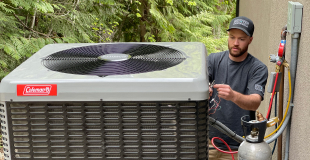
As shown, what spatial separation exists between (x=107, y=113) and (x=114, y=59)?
293 mm

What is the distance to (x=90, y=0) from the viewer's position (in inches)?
242

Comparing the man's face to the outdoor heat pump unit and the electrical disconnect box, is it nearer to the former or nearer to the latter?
the electrical disconnect box

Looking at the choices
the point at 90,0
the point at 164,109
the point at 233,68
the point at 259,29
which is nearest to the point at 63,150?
the point at 164,109

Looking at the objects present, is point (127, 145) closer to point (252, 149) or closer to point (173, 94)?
point (173, 94)

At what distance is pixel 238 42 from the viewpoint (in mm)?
2010

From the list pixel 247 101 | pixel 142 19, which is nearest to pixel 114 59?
pixel 247 101

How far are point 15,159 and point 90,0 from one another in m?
5.33

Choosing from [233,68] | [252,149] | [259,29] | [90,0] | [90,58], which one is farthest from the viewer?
[90,0]

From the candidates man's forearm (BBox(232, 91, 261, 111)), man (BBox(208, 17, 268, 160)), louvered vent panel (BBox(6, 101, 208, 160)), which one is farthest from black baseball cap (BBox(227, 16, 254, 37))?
louvered vent panel (BBox(6, 101, 208, 160))

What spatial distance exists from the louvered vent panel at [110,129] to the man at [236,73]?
2.66 ft

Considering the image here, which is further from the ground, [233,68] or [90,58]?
[90,58]

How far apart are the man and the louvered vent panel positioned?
809 millimetres

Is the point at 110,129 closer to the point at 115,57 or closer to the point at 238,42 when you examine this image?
the point at 115,57

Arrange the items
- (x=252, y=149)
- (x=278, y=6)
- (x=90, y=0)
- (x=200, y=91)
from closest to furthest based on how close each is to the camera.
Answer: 1. (x=200, y=91)
2. (x=252, y=149)
3. (x=278, y=6)
4. (x=90, y=0)
